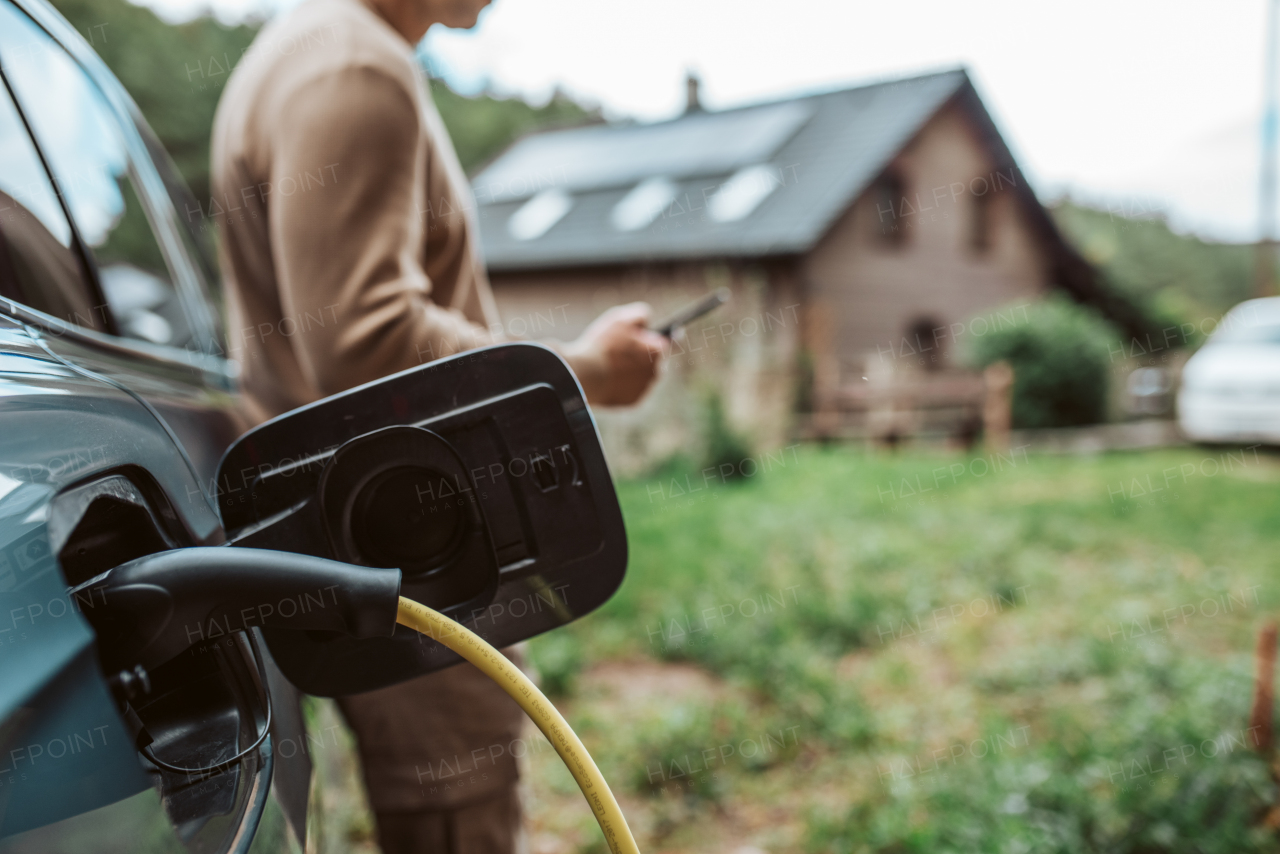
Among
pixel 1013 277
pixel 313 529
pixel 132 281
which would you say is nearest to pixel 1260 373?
pixel 1013 277

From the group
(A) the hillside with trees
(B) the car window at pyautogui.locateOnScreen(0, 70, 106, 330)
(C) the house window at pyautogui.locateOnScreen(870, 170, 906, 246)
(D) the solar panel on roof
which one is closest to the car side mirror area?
(B) the car window at pyautogui.locateOnScreen(0, 70, 106, 330)

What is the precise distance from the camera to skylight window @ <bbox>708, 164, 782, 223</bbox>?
1536 centimetres

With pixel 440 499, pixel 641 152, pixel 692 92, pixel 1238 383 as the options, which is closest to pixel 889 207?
pixel 641 152

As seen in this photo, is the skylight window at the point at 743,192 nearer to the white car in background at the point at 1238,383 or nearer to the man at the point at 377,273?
the white car in background at the point at 1238,383

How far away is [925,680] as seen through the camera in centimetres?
400

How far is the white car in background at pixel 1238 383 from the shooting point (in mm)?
10891

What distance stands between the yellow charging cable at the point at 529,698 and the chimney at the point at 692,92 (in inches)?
818

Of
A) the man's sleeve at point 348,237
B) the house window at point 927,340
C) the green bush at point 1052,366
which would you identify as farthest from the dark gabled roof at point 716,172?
the man's sleeve at point 348,237

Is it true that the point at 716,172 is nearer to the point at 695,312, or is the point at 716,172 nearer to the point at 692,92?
the point at 692,92

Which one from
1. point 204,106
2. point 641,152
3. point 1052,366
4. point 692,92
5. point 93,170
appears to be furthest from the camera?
point 204,106

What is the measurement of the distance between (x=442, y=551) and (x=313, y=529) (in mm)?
121

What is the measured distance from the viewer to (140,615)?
0.67 metres

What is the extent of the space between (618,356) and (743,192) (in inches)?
594

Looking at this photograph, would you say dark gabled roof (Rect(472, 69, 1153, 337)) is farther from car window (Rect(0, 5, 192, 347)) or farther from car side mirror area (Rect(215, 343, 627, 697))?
car side mirror area (Rect(215, 343, 627, 697))
